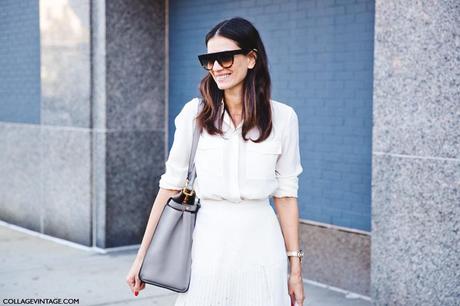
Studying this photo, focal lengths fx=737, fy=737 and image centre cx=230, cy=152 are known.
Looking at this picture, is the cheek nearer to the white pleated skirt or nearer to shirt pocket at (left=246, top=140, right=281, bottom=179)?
shirt pocket at (left=246, top=140, right=281, bottom=179)

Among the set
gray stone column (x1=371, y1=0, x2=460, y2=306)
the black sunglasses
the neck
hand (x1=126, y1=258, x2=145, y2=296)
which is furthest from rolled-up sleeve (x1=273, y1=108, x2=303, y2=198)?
gray stone column (x1=371, y1=0, x2=460, y2=306)

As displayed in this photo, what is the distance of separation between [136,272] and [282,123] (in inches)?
32.4

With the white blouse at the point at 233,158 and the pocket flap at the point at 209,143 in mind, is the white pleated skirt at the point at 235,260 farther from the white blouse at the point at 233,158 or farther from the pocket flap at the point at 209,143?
the pocket flap at the point at 209,143

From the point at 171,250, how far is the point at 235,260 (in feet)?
0.82

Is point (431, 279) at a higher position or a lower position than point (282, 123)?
lower

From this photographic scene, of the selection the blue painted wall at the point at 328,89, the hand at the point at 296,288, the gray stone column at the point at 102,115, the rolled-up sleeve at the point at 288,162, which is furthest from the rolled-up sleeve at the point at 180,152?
the gray stone column at the point at 102,115

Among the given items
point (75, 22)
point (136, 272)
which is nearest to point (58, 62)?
point (75, 22)

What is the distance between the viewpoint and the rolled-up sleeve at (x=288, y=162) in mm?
2932

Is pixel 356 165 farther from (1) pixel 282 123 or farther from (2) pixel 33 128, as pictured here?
(2) pixel 33 128

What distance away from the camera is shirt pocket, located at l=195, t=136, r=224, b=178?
2840 mm

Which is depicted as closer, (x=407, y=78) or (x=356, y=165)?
(x=407, y=78)

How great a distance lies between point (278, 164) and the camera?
117 inches

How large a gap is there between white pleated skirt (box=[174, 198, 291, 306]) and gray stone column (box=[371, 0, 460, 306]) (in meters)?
2.01

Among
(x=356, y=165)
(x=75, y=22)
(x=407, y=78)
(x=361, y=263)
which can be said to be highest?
(x=75, y=22)
